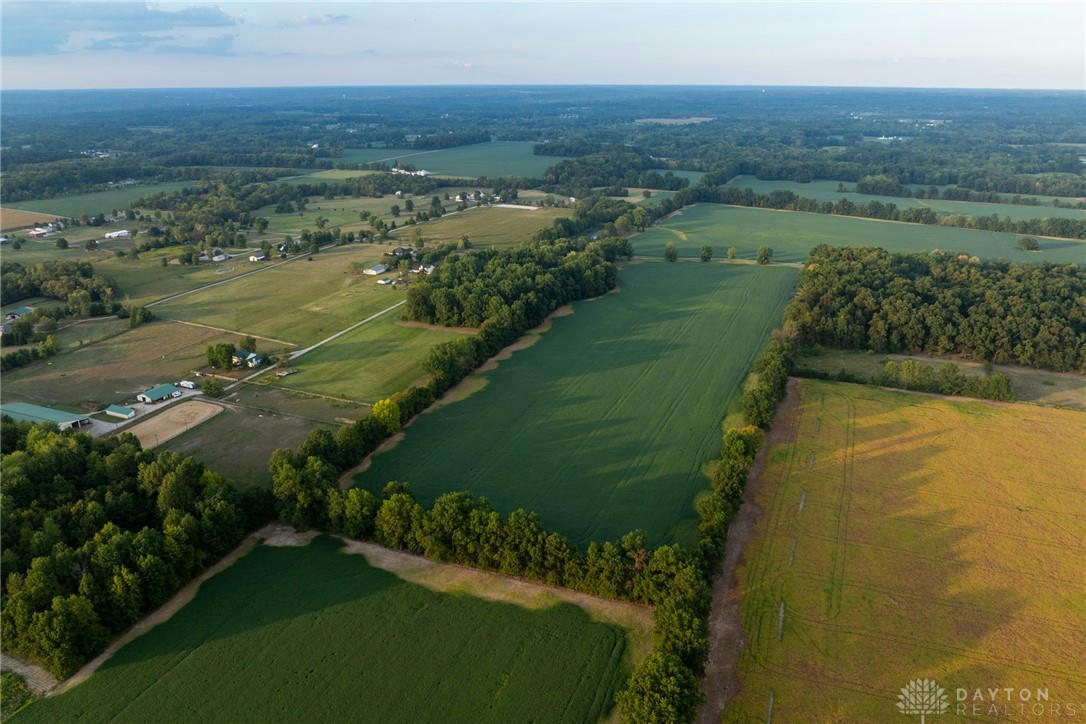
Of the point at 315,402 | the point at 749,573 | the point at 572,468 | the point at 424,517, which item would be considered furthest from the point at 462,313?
the point at 749,573

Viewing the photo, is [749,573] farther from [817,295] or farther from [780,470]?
[817,295]

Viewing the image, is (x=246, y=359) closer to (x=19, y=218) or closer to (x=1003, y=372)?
(x=1003, y=372)

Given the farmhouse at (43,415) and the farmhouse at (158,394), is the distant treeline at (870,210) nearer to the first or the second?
the farmhouse at (158,394)

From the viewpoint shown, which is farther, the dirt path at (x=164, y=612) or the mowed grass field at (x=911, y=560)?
the dirt path at (x=164, y=612)

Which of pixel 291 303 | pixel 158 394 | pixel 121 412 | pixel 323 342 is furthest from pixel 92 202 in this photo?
pixel 121 412

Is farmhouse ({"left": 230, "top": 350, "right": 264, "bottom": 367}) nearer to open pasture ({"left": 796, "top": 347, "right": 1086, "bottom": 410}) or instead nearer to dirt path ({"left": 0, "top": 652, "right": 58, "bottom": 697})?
dirt path ({"left": 0, "top": 652, "right": 58, "bottom": 697})

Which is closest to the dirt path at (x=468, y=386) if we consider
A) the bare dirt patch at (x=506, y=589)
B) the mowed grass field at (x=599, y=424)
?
the mowed grass field at (x=599, y=424)
